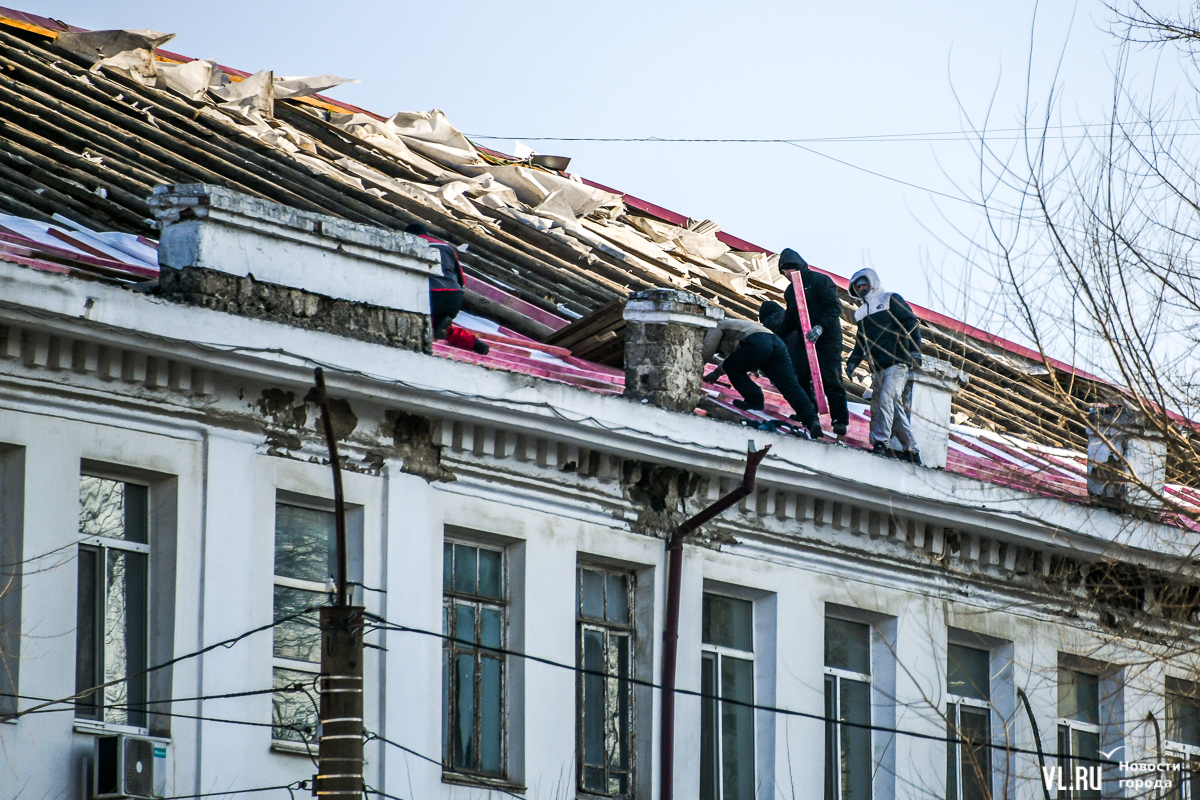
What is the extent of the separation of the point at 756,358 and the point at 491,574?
3.23 meters

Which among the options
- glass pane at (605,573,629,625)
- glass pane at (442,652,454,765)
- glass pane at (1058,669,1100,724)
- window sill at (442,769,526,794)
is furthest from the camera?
glass pane at (1058,669,1100,724)

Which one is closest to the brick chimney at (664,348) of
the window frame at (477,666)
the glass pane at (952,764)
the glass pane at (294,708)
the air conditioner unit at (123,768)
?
the window frame at (477,666)

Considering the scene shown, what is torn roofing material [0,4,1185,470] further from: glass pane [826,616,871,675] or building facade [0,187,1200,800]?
glass pane [826,616,871,675]

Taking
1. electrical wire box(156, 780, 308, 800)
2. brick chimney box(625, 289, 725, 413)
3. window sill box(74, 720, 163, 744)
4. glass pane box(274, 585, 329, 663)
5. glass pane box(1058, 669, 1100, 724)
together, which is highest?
brick chimney box(625, 289, 725, 413)

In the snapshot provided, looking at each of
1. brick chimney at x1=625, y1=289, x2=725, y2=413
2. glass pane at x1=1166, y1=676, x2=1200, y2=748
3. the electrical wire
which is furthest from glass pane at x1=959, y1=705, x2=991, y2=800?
the electrical wire

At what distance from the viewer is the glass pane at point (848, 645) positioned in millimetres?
19453

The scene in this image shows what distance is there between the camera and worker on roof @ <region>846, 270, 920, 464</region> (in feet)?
64.4

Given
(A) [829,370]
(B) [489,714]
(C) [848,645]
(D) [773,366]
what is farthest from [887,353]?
A: (B) [489,714]

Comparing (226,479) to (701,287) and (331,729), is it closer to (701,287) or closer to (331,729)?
(331,729)

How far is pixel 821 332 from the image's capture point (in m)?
19.7

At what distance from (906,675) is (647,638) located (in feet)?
9.28

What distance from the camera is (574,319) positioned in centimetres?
Result: 2084

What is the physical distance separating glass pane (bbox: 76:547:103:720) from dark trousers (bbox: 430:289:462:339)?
12.7ft

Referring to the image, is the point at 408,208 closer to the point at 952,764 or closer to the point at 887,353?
the point at 887,353
